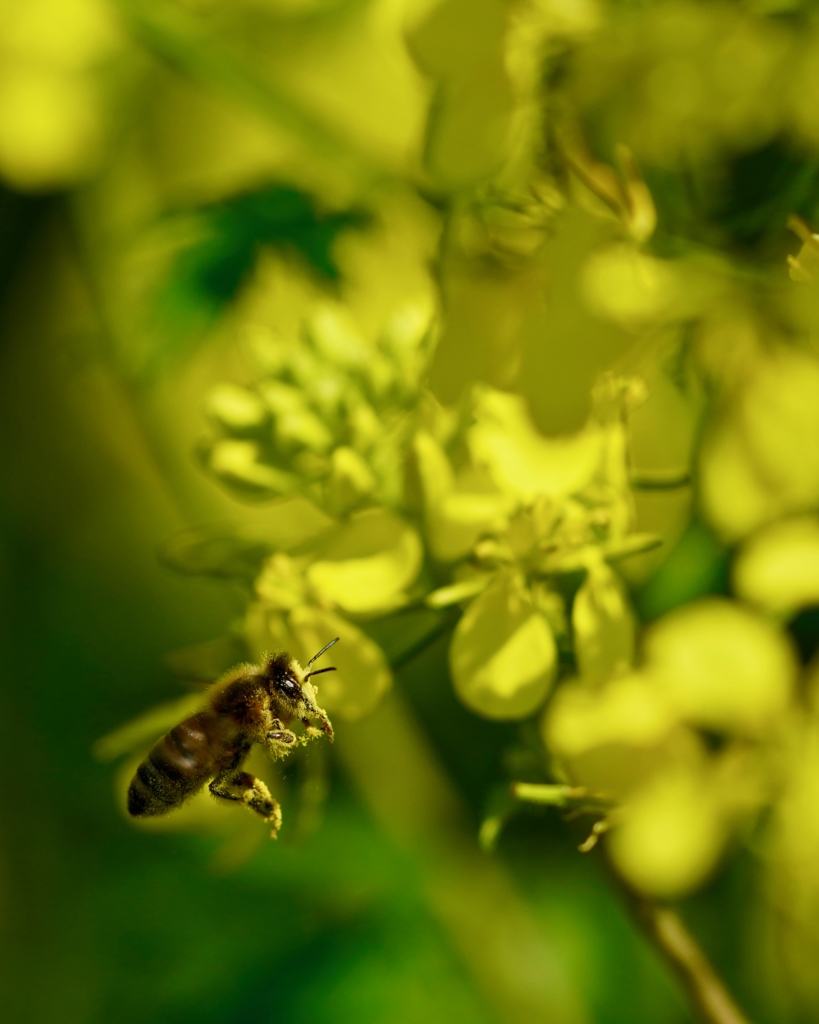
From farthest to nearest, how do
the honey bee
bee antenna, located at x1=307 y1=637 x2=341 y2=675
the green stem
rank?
the green stem, the honey bee, bee antenna, located at x1=307 y1=637 x2=341 y2=675

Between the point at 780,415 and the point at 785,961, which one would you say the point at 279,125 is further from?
the point at 785,961

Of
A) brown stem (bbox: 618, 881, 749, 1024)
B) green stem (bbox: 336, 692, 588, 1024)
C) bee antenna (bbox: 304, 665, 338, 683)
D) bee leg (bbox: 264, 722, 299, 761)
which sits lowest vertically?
green stem (bbox: 336, 692, 588, 1024)

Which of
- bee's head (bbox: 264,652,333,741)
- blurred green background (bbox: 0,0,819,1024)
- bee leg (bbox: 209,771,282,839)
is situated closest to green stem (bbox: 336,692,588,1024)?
blurred green background (bbox: 0,0,819,1024)

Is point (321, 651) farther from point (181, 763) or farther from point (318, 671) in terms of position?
point (181, 763)

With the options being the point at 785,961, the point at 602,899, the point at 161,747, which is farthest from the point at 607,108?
the point at 602,899

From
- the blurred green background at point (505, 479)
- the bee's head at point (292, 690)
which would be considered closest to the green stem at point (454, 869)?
the blurred green background at point (505, 479)

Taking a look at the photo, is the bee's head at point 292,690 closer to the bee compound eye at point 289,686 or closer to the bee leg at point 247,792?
the bee compound eye at point 289,686

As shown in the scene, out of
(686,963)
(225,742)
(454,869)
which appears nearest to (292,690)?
(225,742)

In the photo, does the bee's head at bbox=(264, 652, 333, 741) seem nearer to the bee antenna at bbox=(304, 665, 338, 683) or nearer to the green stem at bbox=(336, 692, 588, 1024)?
the bee antenna at bbox=(304, 665, 338, 683)
